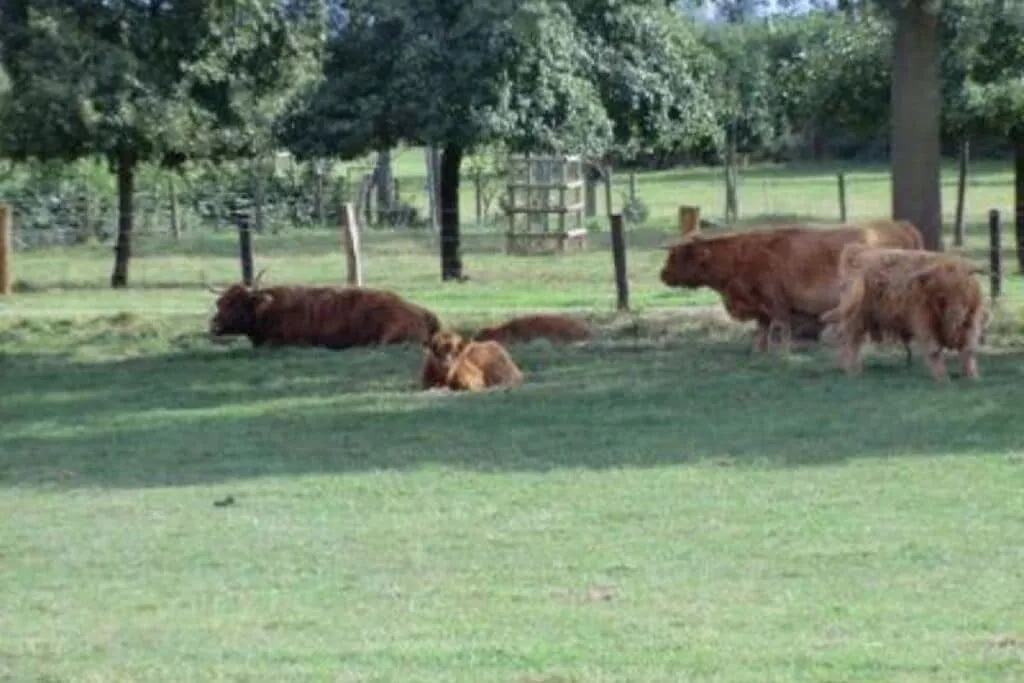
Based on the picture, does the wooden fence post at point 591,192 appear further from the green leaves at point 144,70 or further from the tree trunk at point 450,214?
the green leaves at point 144,70

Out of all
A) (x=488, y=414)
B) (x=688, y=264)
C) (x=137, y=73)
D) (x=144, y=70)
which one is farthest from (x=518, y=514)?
(x=144, y=70)

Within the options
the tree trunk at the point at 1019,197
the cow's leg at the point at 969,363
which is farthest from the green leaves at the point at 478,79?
the cow's leg at the point at 969,363

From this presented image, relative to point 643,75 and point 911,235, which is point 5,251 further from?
point 911,235

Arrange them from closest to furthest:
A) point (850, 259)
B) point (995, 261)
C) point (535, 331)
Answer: point (850, 259), point (535, 331), point (995, 261)

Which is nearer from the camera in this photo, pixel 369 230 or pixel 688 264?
pixel 688 264

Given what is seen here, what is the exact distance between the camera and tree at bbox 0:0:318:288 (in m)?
35.5

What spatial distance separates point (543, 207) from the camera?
5112cm

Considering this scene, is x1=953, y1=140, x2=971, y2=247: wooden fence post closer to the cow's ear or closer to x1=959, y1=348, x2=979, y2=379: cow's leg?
the cow's ear

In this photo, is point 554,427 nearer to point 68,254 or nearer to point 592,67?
point 592,67

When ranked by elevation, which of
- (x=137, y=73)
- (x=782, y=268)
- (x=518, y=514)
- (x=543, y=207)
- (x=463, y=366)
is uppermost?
(x=137, y=73)

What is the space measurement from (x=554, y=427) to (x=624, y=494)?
381 centimetres

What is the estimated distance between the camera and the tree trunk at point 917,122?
85.9ft

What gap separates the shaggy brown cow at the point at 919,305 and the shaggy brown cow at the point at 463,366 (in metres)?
3.09

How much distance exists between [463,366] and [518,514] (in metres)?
7.09
